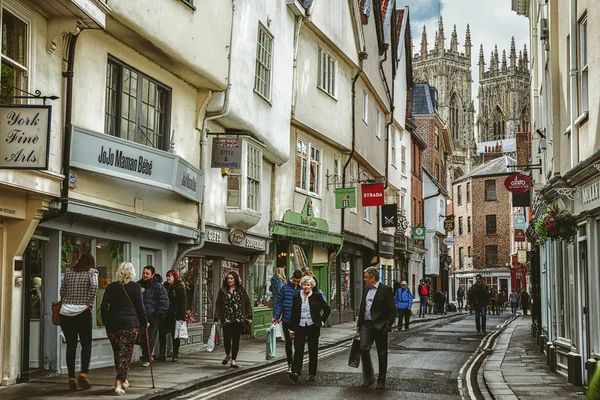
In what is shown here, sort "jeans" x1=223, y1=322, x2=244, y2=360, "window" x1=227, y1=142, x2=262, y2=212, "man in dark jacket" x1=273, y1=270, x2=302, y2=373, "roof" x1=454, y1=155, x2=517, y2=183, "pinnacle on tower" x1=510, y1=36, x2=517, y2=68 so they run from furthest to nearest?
"pinnacle on tower" x1=510, y1=36, x2=517, y2=68 → "roof" x1=454, y1=155, x2=517, y2=183 → "window" x1=227, y1=142, x2=262, y2=212 → "jeans" x1=223, y1=322, x2=244, y2=360 → "man in dark jacket" x1=273, y1=270, x2=302, y2=373

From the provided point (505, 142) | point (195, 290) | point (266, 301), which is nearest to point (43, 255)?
point (195, 290)

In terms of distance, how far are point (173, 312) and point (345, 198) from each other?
12.4 meters

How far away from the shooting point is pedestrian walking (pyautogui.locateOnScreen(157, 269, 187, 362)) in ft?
54.3

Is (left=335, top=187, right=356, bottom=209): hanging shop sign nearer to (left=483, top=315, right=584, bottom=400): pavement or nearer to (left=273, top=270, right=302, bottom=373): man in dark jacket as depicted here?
(left=483, top=315, right=584, bottom=400): pavement

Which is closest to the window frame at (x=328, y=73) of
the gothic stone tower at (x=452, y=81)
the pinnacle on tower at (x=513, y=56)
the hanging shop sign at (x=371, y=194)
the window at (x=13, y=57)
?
the hanging shop sign at (x=371, y=194)

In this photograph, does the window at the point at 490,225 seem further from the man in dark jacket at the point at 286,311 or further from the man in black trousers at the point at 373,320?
the man in black trousers at the point at 373,320

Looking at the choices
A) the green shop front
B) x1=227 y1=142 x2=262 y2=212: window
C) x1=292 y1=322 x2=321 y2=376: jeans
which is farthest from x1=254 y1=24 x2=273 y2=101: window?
x1=292 y1=322 x2=321 y2=376: jeans

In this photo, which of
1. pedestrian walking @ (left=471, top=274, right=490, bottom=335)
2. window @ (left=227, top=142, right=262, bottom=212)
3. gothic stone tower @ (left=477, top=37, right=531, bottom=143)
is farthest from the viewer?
gothic stone tower @ (left=477, top=37, right=531, bottom=143)

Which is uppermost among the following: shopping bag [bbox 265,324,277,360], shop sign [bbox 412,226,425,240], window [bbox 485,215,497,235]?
window [bbox 485,215,497,235]

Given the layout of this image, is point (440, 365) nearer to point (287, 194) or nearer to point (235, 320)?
point (235, 320)

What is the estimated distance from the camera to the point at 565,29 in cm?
1533

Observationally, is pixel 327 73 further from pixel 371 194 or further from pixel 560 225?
pixel 560 225

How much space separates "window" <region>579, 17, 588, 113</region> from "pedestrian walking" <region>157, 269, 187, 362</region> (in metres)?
7.88

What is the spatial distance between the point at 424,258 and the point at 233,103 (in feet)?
124
